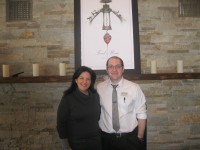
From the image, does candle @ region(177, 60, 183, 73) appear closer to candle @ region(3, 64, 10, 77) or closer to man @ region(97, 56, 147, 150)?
man @ region(97, 56, 147, 150)

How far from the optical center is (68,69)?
274 cm

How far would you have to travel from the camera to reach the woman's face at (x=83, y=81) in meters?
1.77

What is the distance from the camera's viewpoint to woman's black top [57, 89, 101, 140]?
1692 millimetres

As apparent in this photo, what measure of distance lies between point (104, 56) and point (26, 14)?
1.20 metres

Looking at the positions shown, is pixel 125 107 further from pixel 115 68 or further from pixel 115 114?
pixel 115 68

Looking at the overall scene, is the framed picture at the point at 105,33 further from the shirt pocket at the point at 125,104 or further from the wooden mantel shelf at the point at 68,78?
the shirt pocket at the point at 125,104

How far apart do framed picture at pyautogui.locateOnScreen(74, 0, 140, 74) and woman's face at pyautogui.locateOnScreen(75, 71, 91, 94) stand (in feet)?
2.84

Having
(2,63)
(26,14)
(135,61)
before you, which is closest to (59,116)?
(135,61)

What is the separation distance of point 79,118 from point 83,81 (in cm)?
31

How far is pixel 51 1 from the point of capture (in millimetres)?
2777

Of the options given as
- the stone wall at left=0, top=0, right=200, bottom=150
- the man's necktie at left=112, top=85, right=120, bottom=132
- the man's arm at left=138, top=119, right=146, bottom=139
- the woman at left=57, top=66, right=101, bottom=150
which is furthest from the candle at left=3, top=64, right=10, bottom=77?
the man's arm at left=138, top=119, right=146, bottom=139

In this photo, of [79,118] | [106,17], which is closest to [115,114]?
[79,118]

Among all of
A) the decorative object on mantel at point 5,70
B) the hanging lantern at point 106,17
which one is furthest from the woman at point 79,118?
the decorative object on mantel at point 5,70

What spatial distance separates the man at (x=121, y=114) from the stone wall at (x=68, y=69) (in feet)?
2.41
